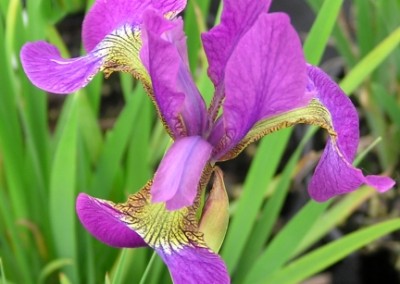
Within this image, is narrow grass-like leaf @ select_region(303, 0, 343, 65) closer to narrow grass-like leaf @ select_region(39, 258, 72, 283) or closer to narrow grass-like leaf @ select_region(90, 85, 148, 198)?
narrow grass-like leaf @ select_region(90, 85, 148, 198)

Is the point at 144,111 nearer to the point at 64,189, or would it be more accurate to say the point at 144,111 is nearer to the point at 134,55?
the point at 64,189

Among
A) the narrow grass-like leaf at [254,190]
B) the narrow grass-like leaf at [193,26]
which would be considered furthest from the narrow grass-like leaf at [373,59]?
the narrow grass-like leaf at [193,26]

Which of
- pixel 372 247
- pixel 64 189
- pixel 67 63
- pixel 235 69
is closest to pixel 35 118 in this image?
pixel 64 189

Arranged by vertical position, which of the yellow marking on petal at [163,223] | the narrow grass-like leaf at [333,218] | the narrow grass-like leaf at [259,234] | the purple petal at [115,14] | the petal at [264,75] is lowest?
the narrow grass-like leaf at [333,218]

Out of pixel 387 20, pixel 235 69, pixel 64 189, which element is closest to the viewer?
pixel 235 69

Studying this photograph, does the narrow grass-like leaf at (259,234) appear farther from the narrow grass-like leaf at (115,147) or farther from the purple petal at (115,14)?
the purple petal at (115,14)

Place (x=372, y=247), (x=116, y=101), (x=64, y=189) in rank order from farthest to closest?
(x=116, y=101), (x=372, y=247), (x=64, y=189)
